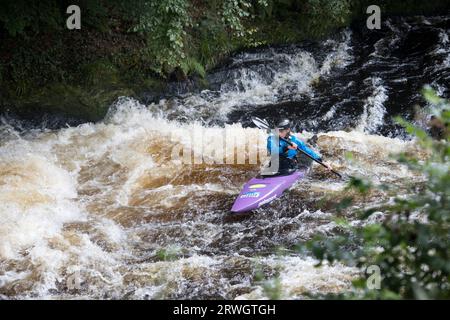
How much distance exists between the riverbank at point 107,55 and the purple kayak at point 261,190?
2890 millimetres

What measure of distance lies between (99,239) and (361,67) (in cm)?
689

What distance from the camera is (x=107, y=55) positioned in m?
9.34

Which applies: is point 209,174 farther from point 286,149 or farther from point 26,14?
point 26,14

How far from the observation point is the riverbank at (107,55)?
8500 mm

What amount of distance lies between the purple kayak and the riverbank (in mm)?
2890

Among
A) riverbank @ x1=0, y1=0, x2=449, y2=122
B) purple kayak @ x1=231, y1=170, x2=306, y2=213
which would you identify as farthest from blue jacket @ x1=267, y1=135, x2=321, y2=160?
riverbank @ x1=0, y1=0, x2=449, y2=122

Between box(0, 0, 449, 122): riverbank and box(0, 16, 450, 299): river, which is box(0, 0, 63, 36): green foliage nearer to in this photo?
box(0, 0, 449, 122): riverbank

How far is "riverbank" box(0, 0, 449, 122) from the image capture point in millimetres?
8500

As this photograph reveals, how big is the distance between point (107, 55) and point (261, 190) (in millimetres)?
4433

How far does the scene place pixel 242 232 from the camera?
595 cm

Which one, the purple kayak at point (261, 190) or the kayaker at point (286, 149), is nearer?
the purple kayak at point (261, 190)

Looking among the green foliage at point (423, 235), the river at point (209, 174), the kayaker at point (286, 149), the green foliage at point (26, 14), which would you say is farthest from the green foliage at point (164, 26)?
the green foliage at point (423, 235)

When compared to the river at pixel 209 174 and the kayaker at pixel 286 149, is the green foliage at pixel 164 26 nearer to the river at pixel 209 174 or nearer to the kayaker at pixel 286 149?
the river at pixel 209 174
